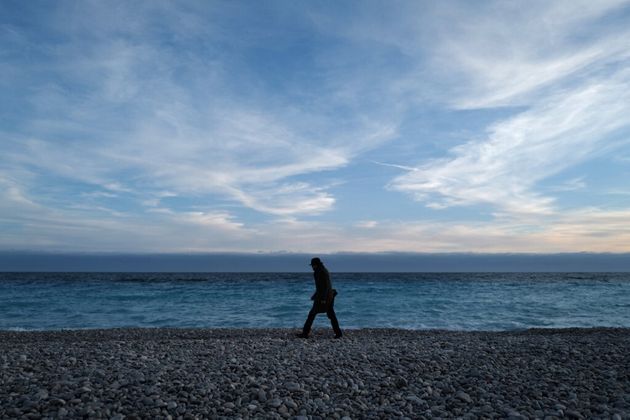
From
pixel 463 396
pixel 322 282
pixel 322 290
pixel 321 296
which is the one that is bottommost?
pixel 463 396

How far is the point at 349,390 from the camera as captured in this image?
5930mm

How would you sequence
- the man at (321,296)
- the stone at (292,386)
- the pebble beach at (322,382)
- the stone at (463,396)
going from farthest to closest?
the man at (321,296)
the stone at (292,386)
the stone at (463,396)
the pebble beach at (322,382)

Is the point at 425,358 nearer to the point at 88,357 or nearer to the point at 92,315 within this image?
the point at 88,357

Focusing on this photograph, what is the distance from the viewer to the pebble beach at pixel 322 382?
17.0ft

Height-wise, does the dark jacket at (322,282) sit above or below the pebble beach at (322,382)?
above

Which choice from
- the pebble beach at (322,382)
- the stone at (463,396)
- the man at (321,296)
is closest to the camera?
the pebble beach at (322,382)

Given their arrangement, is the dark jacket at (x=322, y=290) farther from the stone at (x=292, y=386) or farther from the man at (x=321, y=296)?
the stone at (x=292, y=386)

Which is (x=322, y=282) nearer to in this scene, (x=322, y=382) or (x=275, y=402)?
(x=322, y=382)

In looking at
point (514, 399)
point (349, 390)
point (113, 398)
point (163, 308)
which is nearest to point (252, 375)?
point (349, 390)

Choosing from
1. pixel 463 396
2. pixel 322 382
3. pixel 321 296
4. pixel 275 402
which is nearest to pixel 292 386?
pixel 322 382

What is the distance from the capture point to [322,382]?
619cm

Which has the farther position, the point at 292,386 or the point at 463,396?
the point at 292,386

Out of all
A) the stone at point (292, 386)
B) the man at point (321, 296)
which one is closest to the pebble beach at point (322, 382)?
the stone at point (292, 386)

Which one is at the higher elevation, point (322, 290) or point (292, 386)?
point (322, 290)
